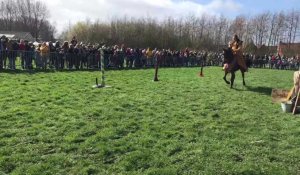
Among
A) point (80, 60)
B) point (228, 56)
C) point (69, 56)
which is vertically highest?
point (228, 56)

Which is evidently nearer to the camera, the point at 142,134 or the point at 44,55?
the point at 142,134

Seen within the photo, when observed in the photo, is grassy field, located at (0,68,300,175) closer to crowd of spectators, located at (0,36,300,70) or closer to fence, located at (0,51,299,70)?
crowd of spectators, located at (0,36,300,70)

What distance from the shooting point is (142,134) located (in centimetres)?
842

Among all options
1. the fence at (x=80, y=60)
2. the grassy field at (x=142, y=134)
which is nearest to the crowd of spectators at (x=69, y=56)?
the fence at (x=80, y=60)

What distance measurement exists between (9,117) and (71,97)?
3382 mm

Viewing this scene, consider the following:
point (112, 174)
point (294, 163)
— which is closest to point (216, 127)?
point (294, 163)

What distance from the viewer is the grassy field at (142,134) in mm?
6609

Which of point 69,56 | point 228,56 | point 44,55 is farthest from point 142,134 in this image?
point 69,56

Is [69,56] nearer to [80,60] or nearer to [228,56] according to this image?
[80,60]

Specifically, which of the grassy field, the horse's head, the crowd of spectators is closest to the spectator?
the crowd of spectators

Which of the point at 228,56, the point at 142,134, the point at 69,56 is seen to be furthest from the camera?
the point at 69,56

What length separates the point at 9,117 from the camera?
9.56 meters

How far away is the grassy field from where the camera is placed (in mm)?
6609

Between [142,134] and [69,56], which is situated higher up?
[69,56]
